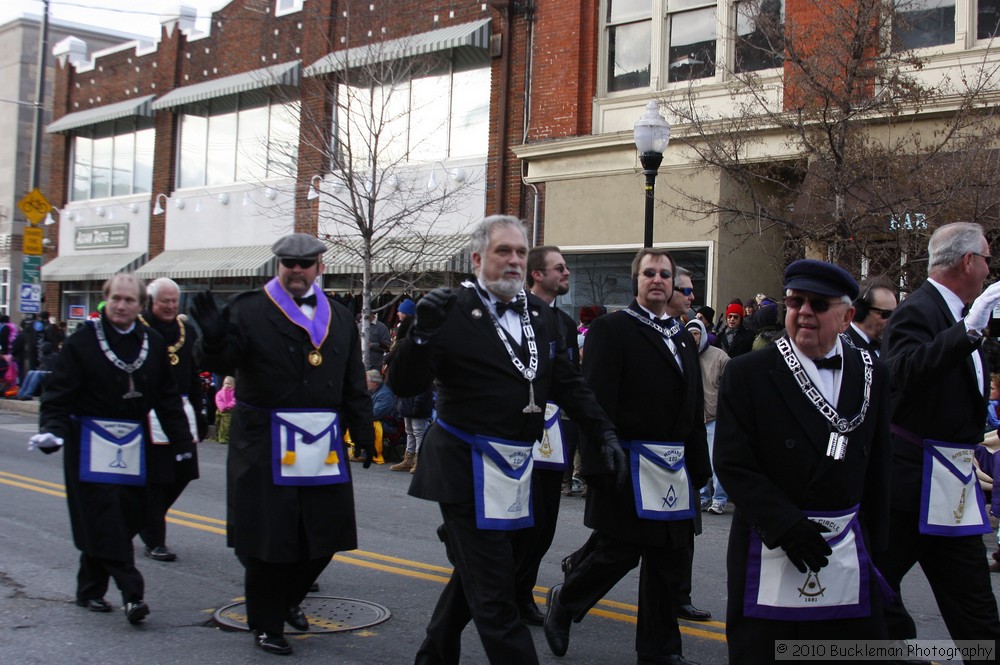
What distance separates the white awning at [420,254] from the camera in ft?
63.4

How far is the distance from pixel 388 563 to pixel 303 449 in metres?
2.55

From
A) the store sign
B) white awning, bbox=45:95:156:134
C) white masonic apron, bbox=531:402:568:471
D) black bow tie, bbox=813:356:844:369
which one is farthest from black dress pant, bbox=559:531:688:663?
the store sign

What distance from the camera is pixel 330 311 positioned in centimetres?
579

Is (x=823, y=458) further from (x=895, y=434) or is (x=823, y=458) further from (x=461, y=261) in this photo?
(x=461, y=261)

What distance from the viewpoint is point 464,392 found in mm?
4648

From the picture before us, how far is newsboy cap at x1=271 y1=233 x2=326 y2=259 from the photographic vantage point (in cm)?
551

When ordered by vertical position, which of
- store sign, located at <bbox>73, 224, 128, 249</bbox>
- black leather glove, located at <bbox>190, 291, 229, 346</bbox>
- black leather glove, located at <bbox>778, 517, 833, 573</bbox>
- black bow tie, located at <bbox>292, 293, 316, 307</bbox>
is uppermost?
store sign, located at <bbox>73, 224, 128, 249</bbox>

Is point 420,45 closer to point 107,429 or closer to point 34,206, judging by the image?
point 34,206

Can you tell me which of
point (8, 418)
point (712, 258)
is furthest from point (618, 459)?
point (8, 418)

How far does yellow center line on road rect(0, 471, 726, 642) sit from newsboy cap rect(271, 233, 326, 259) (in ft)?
8.84

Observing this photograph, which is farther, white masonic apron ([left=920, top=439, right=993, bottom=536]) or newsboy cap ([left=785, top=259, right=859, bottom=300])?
white masonic apron ([left=920, top=439, right=993, bottom=536])

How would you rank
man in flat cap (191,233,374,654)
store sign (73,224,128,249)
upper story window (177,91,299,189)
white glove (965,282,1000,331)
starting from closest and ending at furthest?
white glove (965,282,1000,331), man in flat cap (191,233,374,654), upper story window (177,91,299,189), store sign (73,224,128,249)

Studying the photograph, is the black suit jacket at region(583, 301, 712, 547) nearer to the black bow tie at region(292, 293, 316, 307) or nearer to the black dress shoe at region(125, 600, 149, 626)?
the black bow tie at region(292, 293, 316, 307)

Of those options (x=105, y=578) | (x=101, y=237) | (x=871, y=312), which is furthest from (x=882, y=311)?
(x=101, y=237)
